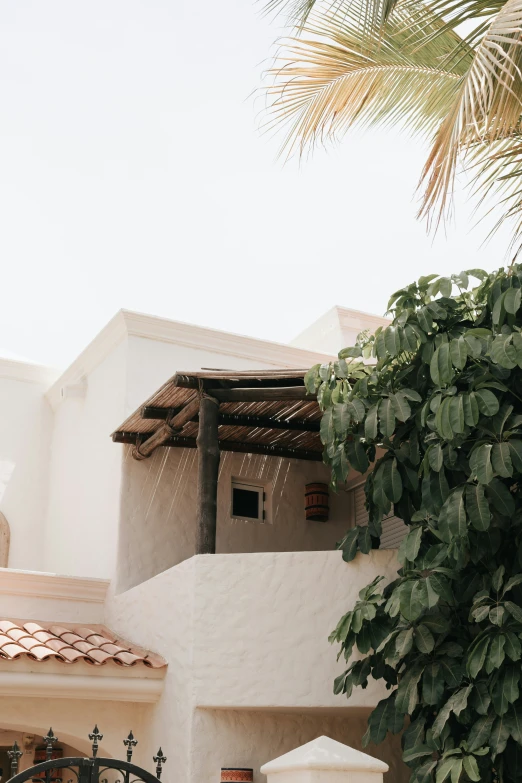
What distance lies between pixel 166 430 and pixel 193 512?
1.95 m

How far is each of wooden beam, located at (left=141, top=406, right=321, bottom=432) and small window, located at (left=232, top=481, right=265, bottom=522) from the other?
5.52ft

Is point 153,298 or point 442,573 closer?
point 442,573

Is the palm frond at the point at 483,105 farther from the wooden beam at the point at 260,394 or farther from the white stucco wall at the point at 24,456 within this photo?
the white stucco wall at the point at 24,456

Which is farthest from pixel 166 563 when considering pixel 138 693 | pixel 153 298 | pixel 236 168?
pixel 153 298

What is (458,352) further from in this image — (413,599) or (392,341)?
(413,599)

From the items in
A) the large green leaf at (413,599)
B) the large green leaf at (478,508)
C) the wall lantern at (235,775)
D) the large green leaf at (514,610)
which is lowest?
the wall lantern at (235,775)

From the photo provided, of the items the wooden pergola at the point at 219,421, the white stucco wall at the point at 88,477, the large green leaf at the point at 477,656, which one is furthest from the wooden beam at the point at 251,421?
the large green leaf at the point at 477,656

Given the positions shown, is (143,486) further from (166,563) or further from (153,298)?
(153,298)

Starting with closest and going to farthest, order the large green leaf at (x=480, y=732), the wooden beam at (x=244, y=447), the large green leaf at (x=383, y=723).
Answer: the large green leaf at (x=480, y=732), the large green leaf at (x=383, y=723), the wooden beam at (x=244, y=447)

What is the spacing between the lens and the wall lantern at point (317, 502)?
40.5 feet

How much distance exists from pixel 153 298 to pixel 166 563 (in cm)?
1483

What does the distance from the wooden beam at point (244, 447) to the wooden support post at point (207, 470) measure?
112cm

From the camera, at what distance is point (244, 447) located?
11.7 metres

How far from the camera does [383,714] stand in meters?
8.20
